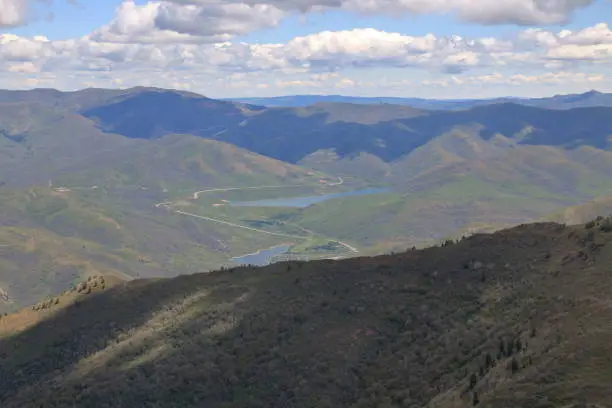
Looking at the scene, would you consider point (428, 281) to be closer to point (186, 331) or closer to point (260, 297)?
point (260, 297)

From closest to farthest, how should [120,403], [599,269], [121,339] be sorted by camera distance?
[599,269] → [120,403] → [121,339]

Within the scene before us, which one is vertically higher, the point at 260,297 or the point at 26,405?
the point at 260,297

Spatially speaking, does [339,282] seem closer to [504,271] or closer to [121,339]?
[504,271]

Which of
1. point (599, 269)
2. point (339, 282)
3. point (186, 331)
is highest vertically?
point (599, 269)

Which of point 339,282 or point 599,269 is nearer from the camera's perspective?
point 599,269

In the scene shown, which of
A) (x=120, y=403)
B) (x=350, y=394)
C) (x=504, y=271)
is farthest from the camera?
(x=504, y=271)

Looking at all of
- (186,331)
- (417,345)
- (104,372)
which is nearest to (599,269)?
(417,345)
